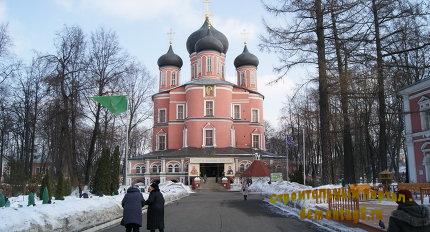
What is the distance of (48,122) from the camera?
100 feet

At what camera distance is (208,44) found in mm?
60750

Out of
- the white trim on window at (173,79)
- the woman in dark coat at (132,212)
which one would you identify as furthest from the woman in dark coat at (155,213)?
the white trim on window at (173,79)

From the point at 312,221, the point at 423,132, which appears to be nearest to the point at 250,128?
the point at 423,132

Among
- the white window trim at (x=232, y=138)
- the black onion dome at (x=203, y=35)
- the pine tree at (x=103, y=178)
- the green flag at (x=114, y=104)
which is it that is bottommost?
the pine tree at (x=103, y=178)

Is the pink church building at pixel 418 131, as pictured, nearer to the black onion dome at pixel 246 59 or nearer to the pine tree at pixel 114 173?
the pine tree at pixel 114 173

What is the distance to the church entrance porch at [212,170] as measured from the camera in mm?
57281

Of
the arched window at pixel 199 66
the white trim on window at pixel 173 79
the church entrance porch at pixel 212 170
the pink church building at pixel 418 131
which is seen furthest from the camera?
the white trim on window at pixel 173 79

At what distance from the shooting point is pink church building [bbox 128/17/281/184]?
55438 mm

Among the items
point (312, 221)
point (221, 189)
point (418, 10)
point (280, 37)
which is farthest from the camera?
point (221, 189)

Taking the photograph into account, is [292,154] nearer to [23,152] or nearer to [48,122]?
[23,152]

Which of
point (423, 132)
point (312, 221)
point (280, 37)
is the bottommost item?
point (312, 221)

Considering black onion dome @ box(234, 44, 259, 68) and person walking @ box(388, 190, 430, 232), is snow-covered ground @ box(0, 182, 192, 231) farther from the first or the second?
black onion dome @ box(234, 44, 259, 68)

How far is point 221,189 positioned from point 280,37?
34.5m

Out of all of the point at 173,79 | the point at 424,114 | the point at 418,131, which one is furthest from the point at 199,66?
the point at 424,114
